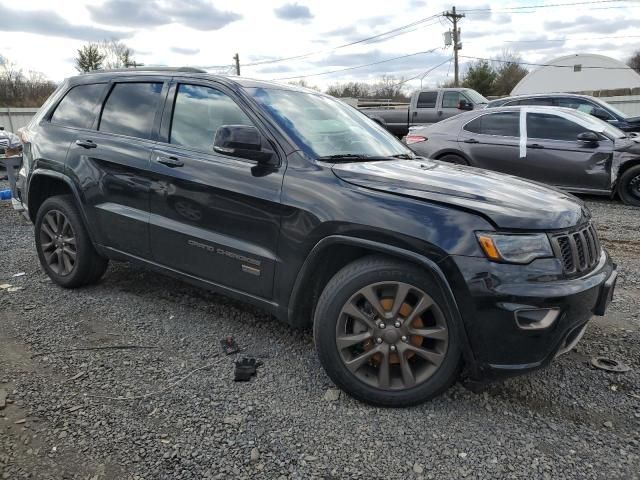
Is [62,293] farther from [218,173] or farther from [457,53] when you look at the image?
[457,53]

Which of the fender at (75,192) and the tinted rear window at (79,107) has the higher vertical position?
the tinted rear window at (79,107)

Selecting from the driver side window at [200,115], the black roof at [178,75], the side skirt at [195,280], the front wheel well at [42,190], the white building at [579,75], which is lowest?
the side skirt at [195,280]

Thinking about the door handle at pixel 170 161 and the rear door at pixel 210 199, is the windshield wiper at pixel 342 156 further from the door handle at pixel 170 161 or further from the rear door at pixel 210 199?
the door handle at pixel 170 161

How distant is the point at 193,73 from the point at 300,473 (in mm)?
2754

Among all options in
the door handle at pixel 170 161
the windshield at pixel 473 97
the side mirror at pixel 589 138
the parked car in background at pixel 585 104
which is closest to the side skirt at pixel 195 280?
the door handle at pixel 170 161

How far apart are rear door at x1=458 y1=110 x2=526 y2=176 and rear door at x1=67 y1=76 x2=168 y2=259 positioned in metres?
6.09

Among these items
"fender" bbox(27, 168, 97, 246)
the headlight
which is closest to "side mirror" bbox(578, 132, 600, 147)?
the headlight

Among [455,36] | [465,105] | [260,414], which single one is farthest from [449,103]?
[455,36]

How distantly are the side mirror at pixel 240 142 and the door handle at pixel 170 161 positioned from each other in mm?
518

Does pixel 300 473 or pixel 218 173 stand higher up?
pixel 218 173

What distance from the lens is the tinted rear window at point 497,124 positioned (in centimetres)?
855

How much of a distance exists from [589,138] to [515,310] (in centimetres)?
645

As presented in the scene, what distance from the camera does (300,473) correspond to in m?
2.35

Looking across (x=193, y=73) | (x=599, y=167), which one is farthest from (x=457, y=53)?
(x=193, y=73)
